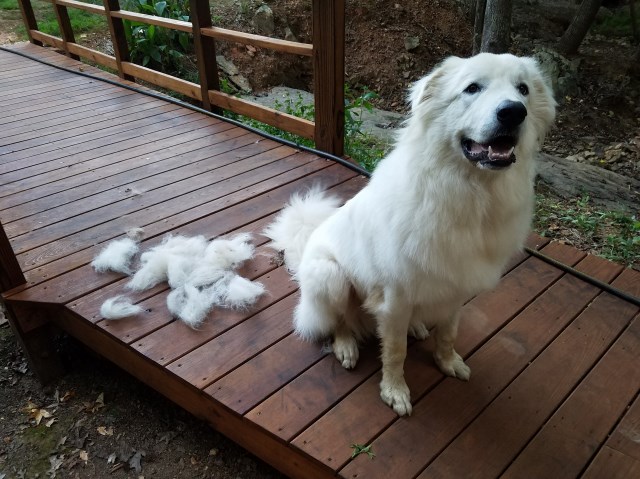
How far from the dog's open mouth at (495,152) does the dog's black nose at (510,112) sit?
0.16ft

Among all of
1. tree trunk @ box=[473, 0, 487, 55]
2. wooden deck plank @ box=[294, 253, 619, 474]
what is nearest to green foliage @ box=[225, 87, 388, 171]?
wooden deck plank @ box=[294, 253, 619, 474]

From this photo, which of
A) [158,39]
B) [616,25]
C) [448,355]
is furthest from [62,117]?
[616,25]

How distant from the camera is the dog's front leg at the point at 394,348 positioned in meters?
1.73

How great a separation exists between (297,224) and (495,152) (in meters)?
1.32

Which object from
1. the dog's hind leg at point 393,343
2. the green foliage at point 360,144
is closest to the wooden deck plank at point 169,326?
the dog's hind leg at point 393,343

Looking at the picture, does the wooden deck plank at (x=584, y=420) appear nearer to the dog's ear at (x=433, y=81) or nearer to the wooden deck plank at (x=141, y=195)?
the dog's ear at (x=433, y=81)

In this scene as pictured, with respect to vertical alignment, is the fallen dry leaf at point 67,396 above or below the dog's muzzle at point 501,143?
below

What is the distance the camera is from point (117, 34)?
502 centimetres

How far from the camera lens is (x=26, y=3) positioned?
6.17 metres

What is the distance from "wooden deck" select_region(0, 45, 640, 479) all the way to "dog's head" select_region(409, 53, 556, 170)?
96 centimetres

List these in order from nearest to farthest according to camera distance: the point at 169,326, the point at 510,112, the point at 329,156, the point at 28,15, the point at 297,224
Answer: the point at 510,112 < the point at 169,326 < the point at 297,224 < the point at 329,156 < the point at 28,15

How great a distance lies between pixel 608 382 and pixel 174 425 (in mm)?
1909

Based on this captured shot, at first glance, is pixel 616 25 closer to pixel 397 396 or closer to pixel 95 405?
pixel 397 396

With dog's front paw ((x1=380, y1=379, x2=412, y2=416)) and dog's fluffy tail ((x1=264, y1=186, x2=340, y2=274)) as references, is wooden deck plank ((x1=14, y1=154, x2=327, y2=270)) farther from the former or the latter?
dog's front paw ((x1=380, y1=379, x2=412, y2=416))
